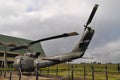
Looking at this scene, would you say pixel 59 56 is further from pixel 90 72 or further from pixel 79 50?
pixel 90 72

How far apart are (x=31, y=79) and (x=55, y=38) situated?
665 cm

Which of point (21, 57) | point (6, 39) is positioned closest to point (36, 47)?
point (6, 39)

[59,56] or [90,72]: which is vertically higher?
[59,56]

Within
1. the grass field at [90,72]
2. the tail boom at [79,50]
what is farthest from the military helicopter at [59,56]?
the grass field at [90,72]

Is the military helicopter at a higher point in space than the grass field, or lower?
higher

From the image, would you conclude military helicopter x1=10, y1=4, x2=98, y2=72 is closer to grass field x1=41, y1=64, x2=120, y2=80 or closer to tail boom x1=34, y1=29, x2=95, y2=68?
tail boom x1=34, y1=29, x2=95, y2=68

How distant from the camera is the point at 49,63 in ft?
88.3

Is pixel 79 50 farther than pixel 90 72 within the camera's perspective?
No

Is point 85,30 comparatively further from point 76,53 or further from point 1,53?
point 1,53

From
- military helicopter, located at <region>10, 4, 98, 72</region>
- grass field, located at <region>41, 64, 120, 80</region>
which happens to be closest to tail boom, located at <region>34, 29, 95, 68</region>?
military helicopter, located at <region>10, 4, 98, 72</region>

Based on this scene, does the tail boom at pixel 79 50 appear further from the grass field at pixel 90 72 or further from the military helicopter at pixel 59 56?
the grass field at pixel 90 72

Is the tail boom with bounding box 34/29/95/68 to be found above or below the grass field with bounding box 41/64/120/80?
above

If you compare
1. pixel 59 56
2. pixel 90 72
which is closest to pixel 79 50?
pixel 59 56

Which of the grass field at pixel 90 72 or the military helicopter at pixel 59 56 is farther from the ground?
the military helicopter at pixel 59 56
